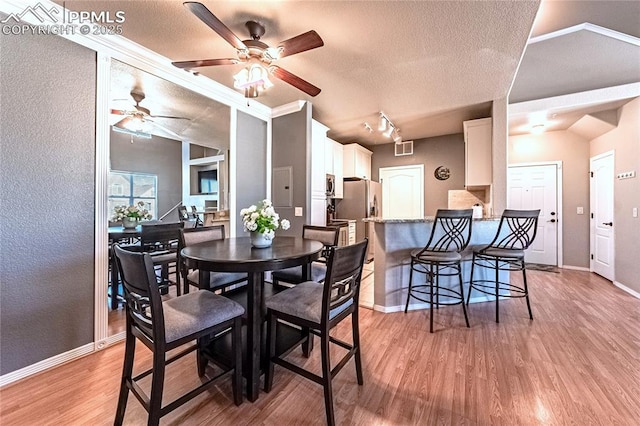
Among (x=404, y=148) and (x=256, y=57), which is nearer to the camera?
(x=256, y=57)

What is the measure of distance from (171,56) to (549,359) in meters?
4.09

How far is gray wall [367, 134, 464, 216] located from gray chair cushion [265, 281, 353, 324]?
175 inches

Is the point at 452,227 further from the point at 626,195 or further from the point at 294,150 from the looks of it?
the point at 626,195

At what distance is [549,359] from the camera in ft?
6.51

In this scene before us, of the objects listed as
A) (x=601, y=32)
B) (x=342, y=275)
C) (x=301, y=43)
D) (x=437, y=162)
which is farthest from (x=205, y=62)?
(x=437, y=162)

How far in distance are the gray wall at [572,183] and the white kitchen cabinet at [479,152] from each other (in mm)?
2041

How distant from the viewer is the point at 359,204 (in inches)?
205

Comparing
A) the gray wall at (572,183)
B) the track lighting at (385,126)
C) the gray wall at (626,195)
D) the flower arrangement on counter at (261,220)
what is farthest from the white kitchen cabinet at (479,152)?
the flower arrangement on counter at (261,220)

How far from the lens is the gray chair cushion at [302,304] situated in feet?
4.76

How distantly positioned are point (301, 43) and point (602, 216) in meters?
5.29

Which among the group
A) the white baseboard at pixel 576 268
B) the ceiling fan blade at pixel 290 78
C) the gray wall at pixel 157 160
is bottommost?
the white baseboard at pixel 576 268

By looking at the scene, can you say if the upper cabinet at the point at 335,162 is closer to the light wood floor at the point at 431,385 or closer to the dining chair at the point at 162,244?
the dining chair at the point at 162,244

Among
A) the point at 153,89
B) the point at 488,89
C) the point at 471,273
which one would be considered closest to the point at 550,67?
the point at 488,89

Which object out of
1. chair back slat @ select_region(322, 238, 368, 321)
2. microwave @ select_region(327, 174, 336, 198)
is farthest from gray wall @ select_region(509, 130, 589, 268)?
A: chair back slat @ select_region(322, 238, 368, 321)
